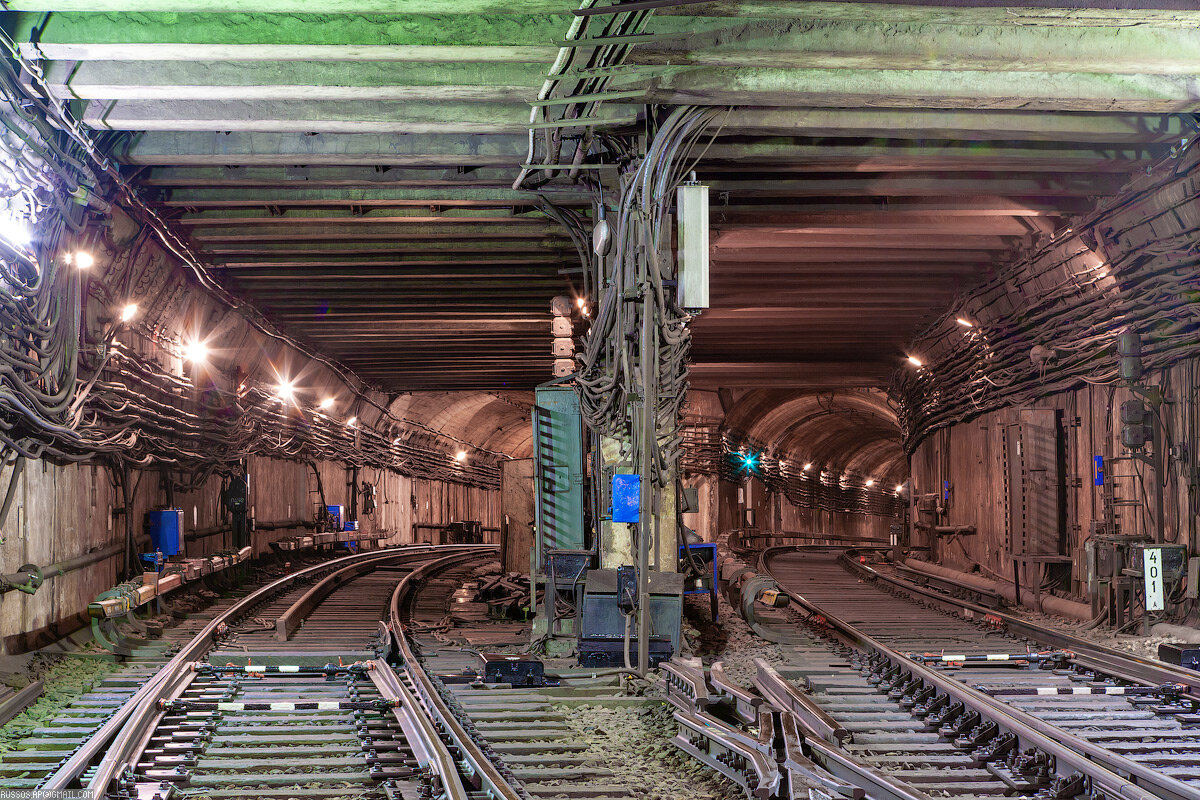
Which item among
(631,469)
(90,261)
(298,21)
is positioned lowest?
(631,469)

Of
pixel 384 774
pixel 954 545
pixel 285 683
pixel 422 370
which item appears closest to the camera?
pixel 384 774

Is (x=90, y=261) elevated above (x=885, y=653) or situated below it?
above

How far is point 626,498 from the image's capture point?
10172 millimetres

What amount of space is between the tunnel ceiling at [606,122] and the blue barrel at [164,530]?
12.2 ft

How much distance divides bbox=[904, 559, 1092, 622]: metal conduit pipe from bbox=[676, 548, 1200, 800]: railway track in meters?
1.12

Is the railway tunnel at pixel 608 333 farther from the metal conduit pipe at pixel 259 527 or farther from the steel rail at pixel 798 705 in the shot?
the metal conduit pipe at pixel 259 527

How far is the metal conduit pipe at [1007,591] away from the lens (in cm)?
1321

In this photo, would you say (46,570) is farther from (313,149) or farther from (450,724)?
(450,724)

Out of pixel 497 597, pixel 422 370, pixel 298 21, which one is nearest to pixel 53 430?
pixel 298 21

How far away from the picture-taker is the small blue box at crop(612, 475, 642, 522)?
33.3 ft

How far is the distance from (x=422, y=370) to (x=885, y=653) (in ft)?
60.6

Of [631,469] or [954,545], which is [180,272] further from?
[954,545]

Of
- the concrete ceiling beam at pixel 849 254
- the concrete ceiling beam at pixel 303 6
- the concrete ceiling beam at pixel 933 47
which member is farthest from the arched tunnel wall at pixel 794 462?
the concrete ceiling beam at pixel 303 6

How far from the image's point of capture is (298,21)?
8.70m
